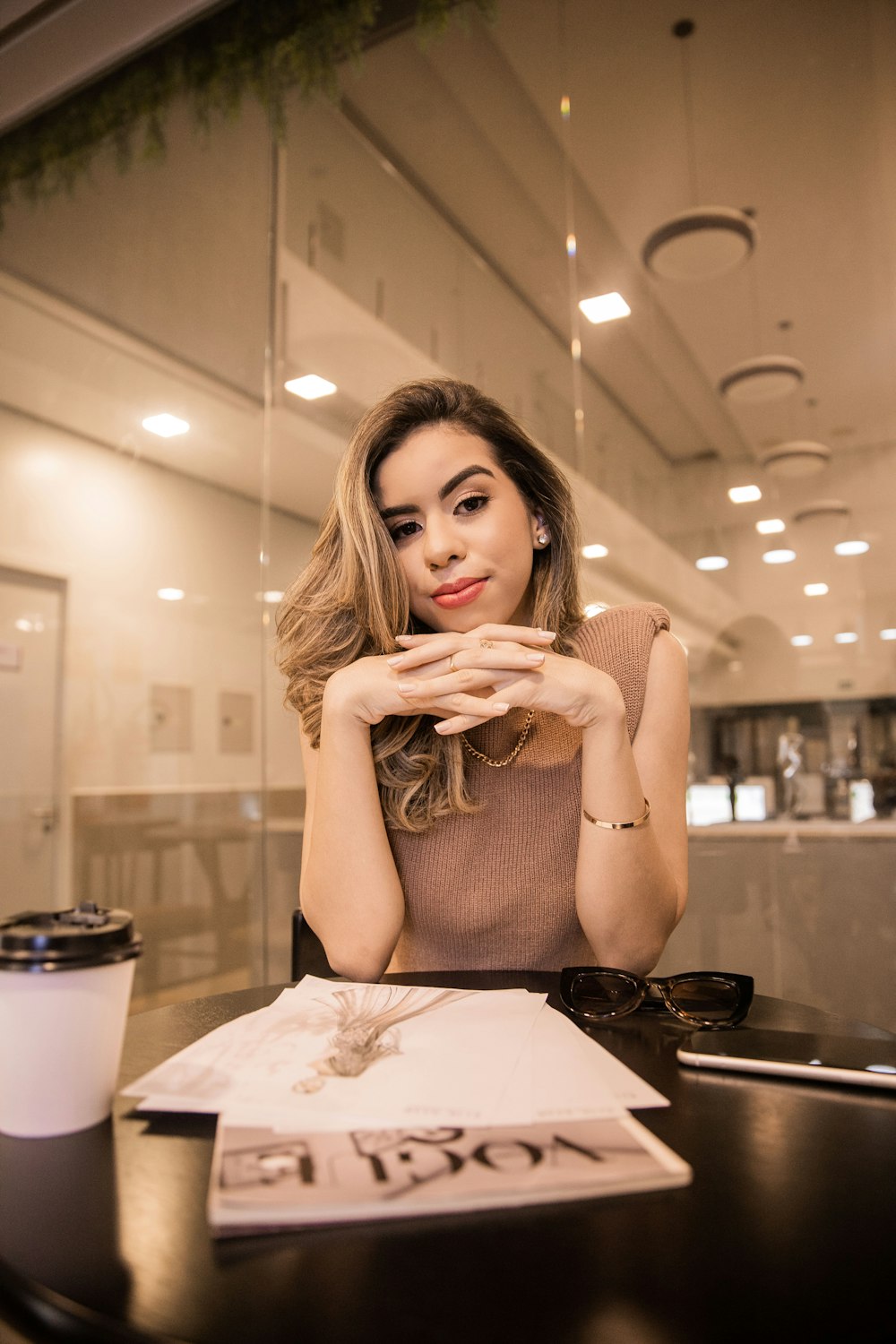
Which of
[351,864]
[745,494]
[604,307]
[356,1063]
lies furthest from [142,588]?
[356,1063]

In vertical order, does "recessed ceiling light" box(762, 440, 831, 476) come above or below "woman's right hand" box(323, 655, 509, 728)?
above

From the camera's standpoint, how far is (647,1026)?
768 mm

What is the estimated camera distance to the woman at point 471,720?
107cm

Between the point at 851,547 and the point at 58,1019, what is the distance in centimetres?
235

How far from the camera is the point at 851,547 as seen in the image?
236cm

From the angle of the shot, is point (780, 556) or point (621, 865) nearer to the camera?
point (621, 865)

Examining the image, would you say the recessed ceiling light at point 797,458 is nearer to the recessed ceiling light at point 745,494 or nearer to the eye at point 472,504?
the recessed ceiling light at point 745,494

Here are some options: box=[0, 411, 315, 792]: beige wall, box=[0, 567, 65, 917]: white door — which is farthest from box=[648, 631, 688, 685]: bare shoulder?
box=[0, 567, 65, 917]: white door

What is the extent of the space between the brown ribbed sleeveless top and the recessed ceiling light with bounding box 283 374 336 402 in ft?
7.71

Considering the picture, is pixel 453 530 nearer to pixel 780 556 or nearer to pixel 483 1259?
pixel 483 1259

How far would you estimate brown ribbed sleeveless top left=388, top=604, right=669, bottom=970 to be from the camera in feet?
4.10

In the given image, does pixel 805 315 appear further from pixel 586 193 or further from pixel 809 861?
pixel 809 861

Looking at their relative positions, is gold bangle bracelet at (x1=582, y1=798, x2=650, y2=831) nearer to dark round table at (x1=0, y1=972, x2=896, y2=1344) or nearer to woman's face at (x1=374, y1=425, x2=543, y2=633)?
woman's face at (x1=374, y1=425, x2=543, y2=633)

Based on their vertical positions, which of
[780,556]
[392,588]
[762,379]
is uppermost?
[762,379]
